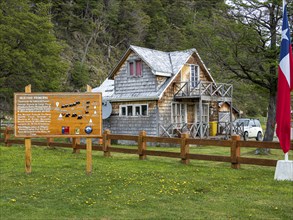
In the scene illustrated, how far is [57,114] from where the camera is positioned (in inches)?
523

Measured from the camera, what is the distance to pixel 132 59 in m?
29.0

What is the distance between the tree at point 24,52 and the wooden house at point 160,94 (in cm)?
582

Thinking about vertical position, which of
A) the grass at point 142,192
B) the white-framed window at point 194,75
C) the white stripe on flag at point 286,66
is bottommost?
the grass at point 142,192

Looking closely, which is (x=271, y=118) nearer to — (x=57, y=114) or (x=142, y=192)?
(x=57, y=114)

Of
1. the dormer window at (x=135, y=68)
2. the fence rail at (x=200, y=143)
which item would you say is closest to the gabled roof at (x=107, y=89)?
the dormer window at (x=135, y=68)

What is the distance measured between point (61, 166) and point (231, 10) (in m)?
12.0

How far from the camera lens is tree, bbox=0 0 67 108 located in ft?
103

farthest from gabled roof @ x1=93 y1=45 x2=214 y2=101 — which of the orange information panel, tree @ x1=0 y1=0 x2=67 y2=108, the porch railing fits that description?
the orange information panel

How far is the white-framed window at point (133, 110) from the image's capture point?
92.6 ft

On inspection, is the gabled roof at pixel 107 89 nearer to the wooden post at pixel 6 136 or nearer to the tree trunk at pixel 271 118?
the wooden post at pixel 6 136

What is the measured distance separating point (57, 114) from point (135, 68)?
52.4ft

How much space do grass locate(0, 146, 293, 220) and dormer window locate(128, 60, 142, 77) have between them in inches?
570

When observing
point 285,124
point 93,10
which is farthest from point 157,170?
point 93,10

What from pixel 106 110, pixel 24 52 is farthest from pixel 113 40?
pixel 106 110
